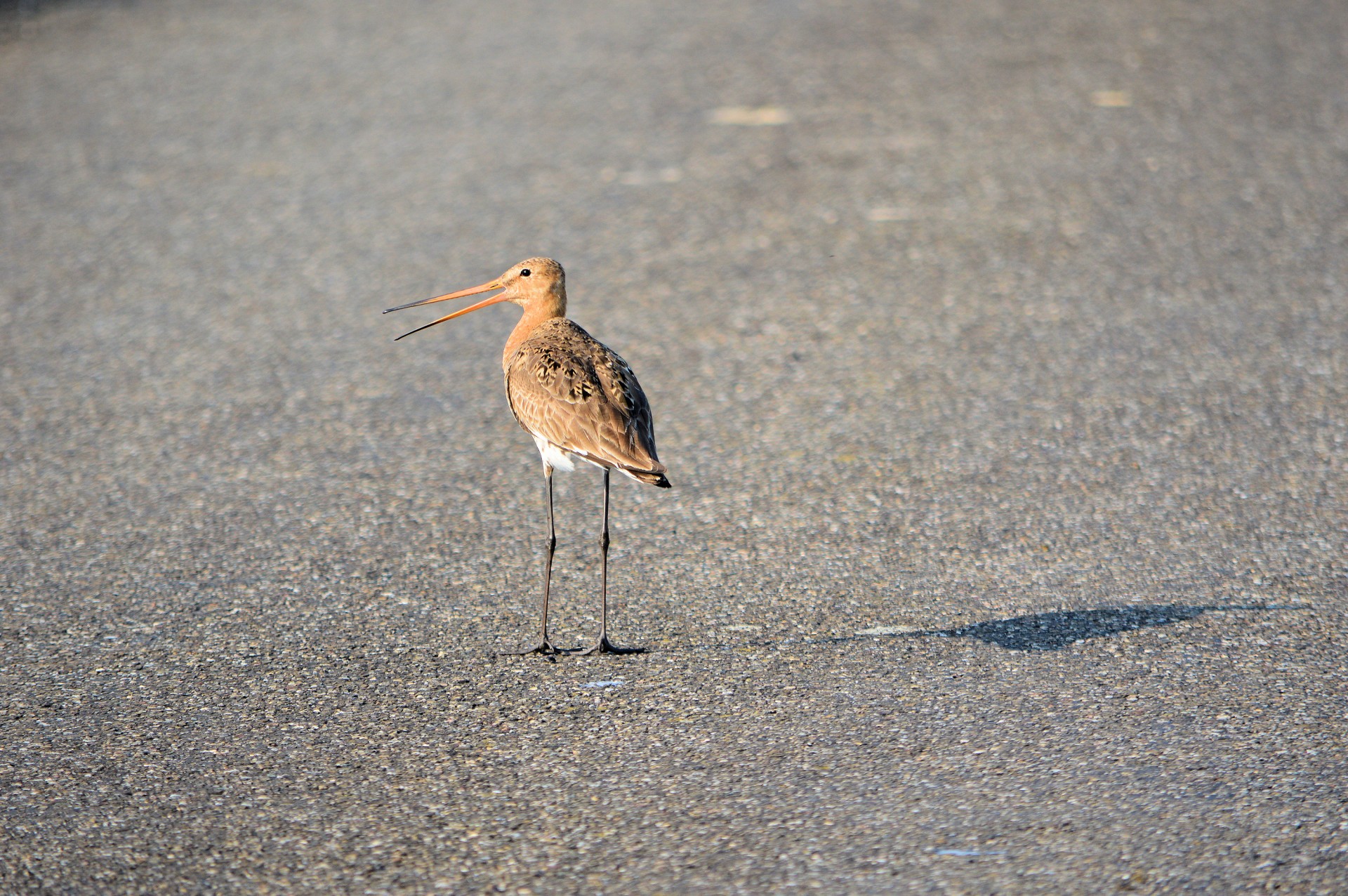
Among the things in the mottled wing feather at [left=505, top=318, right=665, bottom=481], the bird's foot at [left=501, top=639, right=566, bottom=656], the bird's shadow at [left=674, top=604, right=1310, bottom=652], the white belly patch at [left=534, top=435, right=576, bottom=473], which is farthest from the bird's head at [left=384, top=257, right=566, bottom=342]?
the bird's shadow at [left=674, top=604, right=1310, bottom=652]

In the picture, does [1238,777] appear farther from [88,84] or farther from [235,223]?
[88,84]

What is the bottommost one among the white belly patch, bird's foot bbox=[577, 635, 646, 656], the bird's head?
bird's foot bbox=[577, 635, 646, 656]

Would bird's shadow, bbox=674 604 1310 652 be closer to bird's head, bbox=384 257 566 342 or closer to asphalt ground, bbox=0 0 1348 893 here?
asphalt ground, bbox=0 0 1348 893

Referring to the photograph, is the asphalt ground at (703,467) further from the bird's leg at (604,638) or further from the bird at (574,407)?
the bird at (574,407)

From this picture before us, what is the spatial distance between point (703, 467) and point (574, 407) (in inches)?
65.9

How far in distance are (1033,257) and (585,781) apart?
19.2ft

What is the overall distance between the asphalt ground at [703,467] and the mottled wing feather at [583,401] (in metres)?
0.73

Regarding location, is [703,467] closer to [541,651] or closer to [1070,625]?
[541,651]

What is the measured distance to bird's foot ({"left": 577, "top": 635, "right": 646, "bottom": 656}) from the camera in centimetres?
513

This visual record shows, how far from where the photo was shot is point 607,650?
513 centimetres

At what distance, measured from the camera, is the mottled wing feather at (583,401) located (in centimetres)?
511

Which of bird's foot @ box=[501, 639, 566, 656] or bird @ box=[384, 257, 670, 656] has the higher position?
bird @ box=[384, 257, 670, 656]

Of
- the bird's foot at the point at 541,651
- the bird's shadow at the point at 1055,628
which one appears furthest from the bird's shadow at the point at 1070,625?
the bird's foot at the point at 541,651

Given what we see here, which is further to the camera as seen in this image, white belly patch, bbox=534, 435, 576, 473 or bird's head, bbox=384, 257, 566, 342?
bird's head, bbox=384, 257, 566, 342
